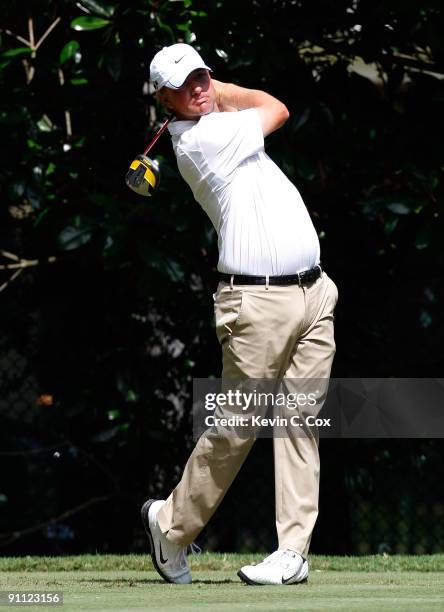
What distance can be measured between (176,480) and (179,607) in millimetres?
3907

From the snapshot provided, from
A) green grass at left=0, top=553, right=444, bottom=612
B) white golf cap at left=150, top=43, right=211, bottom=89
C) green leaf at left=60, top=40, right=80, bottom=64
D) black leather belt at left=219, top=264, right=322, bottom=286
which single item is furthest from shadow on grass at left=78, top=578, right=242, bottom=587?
green leaf at left=60, top=40, right=80, bottom=64

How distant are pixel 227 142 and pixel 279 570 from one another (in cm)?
142

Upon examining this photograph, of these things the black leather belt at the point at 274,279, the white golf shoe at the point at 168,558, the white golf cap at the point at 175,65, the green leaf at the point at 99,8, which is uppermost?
the white golf cap at the point at 175,65

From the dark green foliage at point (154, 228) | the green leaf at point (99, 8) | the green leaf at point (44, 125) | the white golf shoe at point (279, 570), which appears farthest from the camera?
the green leaf at point (44, 125)

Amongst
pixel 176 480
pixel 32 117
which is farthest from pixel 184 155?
pixel 176 480

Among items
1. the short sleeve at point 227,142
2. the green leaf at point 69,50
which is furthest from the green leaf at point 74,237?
the short sleeve at point 227,142

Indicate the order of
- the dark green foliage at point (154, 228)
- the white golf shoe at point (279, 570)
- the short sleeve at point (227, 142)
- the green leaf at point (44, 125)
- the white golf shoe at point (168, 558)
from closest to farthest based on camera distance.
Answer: the white golf shoe at point (279, 570)
the short sleeve at point (227, 142)
the white golf shoe at point (168, 558)
the dark green foliage at point (154, 228)
the green leaf at point (44, 125)

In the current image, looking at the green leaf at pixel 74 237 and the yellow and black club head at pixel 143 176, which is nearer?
the yellow and black club head at pixel 143 176

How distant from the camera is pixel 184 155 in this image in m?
4.68

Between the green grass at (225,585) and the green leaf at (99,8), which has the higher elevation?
the green leaf at (99,8)

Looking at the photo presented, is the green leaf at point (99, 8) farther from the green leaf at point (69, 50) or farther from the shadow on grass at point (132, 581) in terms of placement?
the shadow on grass at point (132, 581)

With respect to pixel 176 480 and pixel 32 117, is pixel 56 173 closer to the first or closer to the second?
pixel 32 117

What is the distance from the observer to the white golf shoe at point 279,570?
14.8 feet

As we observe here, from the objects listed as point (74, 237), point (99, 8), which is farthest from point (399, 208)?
point (99, 8)
